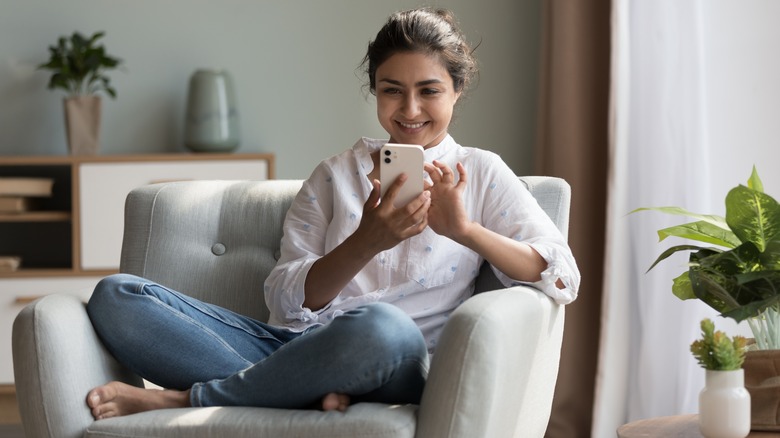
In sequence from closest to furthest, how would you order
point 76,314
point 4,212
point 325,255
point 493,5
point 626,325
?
point 76,314, point 325,255, point 626,325, point 4,212, point 493,5

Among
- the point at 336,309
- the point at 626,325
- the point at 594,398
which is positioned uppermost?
the point at 336,309

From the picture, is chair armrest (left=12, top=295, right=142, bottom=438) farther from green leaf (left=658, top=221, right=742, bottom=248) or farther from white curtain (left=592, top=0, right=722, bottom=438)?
white curtain (left=592, top=0, right=722, bottom=438)

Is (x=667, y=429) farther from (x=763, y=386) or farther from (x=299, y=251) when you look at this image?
(x=299, y=251)

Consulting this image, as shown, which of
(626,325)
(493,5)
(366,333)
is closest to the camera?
(366,333)

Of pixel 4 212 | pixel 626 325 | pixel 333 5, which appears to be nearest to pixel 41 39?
pixel 4 212

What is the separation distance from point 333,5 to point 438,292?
2.05m

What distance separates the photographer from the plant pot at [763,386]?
1.68m

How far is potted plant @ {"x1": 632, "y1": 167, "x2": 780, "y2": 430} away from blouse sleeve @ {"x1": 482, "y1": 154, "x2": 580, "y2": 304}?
0.20 metres

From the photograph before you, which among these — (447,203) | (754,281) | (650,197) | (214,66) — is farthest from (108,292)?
(214,66)

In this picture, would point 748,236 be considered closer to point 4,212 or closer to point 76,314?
point 76,314

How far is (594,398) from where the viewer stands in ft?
9.99

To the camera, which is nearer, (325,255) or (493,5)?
(325,255)

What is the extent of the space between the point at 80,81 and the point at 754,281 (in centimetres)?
257

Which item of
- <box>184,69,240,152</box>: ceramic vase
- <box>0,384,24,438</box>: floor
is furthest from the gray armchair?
<box>0,384,24,438</box>: floor
